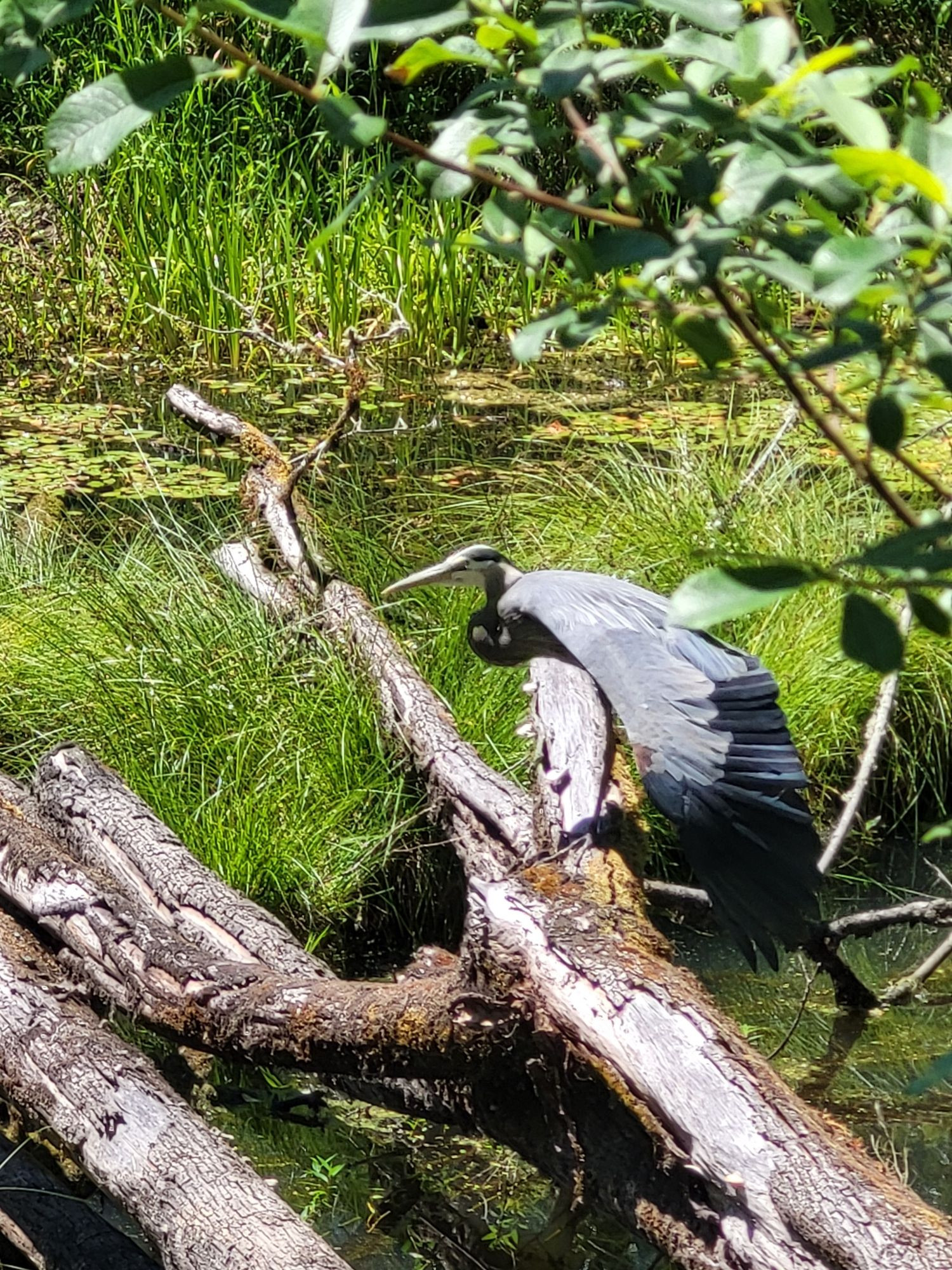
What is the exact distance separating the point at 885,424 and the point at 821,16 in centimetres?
31

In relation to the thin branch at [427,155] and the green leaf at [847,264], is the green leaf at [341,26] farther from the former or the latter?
the green leaf at [847,264]

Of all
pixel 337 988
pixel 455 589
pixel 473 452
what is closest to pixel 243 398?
pixel 473 452

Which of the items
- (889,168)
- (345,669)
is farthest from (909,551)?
(345,669)

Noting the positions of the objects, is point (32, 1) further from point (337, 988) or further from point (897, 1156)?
point (897, 1156)

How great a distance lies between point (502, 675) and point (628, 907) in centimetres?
132

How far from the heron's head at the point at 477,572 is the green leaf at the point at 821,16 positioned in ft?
7.42

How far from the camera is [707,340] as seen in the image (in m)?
0.78

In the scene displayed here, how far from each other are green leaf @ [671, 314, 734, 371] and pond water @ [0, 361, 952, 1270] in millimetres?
402

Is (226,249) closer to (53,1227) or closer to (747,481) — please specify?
(747,481)

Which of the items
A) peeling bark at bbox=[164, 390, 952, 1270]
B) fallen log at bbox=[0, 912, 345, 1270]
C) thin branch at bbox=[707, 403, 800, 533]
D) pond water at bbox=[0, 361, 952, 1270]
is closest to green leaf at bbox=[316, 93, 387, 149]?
pond water at bbox=[0, 361, 952, 1270]

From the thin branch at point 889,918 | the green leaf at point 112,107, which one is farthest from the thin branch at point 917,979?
the green leaf at point 112,107

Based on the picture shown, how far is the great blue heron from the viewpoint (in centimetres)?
232

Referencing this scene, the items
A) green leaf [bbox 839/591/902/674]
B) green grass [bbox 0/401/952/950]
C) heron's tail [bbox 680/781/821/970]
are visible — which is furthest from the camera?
green grass [bbox 0/401/952/950]

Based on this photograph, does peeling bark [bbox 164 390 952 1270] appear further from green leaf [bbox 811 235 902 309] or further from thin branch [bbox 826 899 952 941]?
green leaf [bbox 811 235 902 309]
